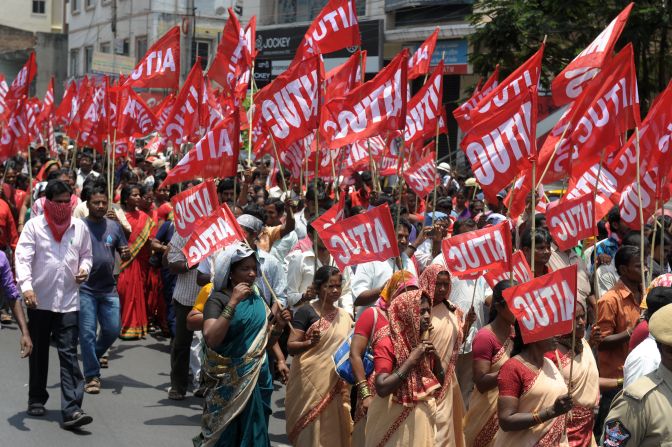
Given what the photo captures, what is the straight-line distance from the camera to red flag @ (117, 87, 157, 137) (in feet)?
48.9

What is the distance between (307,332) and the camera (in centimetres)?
649

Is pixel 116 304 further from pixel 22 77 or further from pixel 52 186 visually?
pixel 22 77

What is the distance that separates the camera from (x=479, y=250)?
6551mm

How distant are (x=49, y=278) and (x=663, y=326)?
4978 mm

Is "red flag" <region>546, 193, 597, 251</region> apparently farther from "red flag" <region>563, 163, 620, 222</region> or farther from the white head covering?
the white head covering

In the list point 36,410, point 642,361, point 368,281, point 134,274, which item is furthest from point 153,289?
point 642,361

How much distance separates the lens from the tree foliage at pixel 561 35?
57.9 ft

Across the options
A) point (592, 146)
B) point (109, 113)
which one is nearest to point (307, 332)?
point (592, 146)

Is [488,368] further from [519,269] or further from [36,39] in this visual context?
[36,39]

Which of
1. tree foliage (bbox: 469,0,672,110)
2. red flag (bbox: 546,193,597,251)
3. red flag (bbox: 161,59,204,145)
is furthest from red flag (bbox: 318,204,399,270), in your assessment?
tree foliage (bbox: 469,0,672,110)

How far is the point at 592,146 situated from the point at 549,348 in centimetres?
316

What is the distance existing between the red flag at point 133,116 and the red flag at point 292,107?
5.82m

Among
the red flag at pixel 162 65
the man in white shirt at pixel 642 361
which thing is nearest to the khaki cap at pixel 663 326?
the man in white shirt at pixel 642 361

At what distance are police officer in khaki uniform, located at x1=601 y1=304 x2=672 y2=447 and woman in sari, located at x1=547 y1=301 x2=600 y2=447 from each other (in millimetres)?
1526
